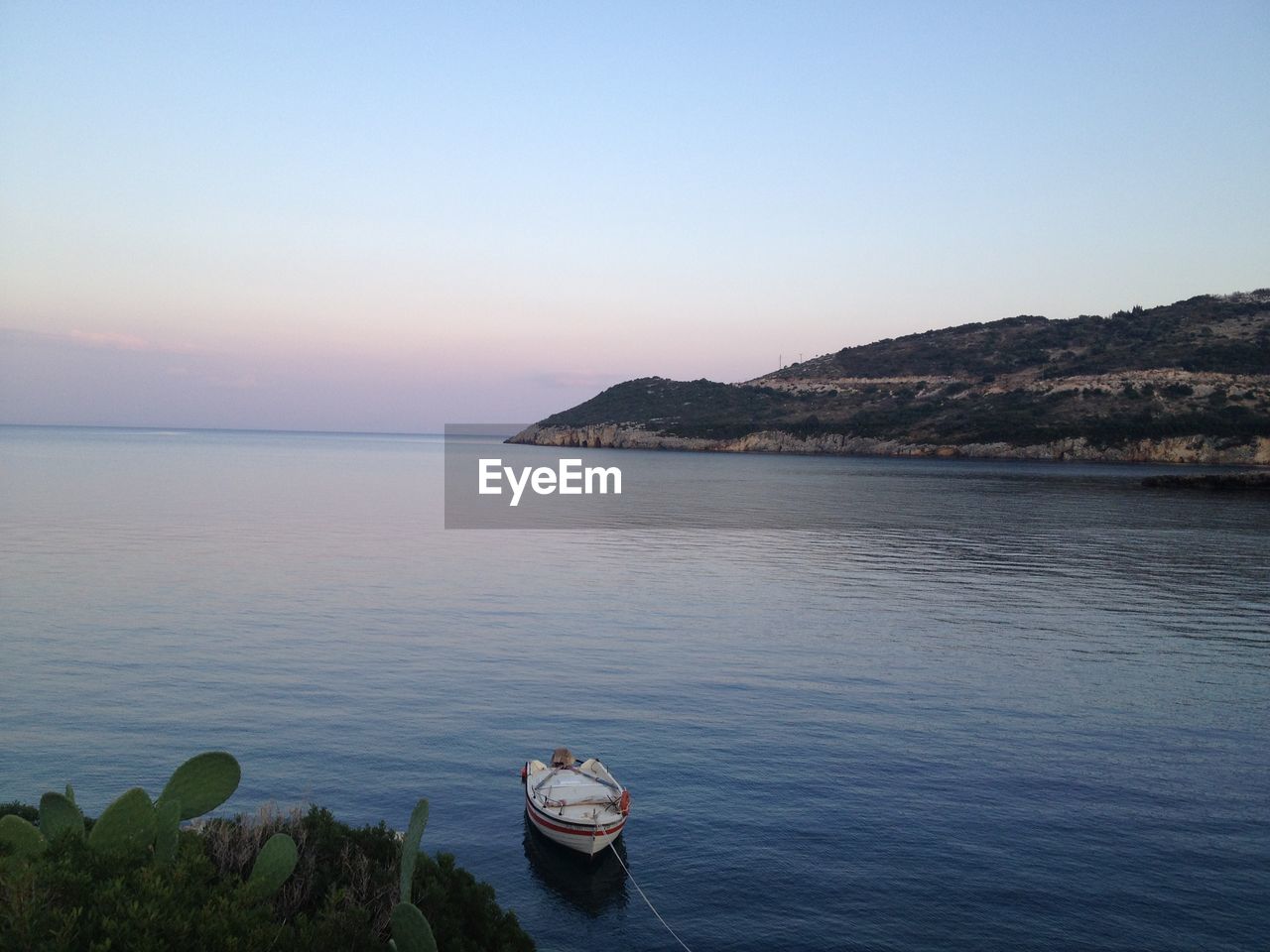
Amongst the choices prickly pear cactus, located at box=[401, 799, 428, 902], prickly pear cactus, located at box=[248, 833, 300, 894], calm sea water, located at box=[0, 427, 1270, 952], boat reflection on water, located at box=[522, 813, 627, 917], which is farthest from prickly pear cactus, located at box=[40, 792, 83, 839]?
boat reflection on water, located at box=[522, 813, 627, 917]

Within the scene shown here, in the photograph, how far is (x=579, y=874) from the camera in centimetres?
1515

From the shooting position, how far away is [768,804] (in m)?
17.4

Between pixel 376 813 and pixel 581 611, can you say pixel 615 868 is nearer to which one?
pixel 376 813

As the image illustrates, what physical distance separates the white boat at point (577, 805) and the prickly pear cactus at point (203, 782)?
6.57 metres

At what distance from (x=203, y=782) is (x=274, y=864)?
1.47 meters

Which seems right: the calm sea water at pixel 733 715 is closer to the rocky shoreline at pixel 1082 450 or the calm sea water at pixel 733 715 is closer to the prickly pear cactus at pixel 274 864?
the prickly pear cactus at pixel 274 864

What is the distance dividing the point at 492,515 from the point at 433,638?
4395 cm

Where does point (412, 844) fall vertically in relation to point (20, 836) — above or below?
below

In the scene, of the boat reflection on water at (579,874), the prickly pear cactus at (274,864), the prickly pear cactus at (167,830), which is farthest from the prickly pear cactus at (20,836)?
the boat reflection on water at (579,874)

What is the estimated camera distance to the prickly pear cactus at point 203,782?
9945mm

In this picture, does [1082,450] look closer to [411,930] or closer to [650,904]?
[650,904]

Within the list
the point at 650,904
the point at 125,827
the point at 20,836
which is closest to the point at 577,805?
the point at 650,904

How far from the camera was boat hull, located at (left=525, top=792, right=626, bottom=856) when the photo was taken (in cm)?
1517

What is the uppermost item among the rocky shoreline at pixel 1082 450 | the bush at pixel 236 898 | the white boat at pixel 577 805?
the rocky shoreline at pixel 1082 450
